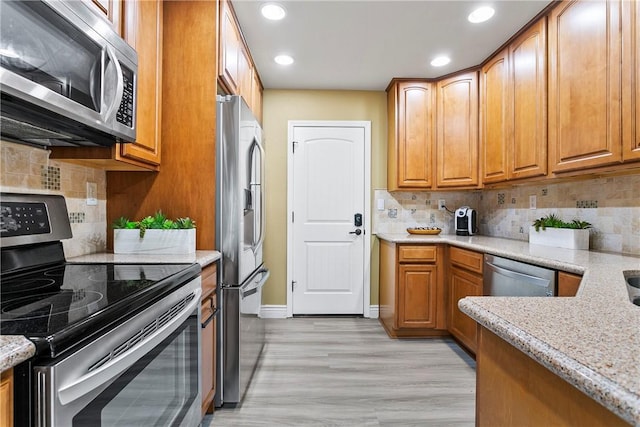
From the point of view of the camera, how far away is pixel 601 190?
2109 mm

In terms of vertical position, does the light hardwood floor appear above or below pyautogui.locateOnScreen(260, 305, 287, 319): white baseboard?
below

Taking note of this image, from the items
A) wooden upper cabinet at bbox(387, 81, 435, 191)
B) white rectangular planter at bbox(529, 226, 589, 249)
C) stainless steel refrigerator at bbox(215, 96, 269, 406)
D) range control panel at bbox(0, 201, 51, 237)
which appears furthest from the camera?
wooden upper cabinet at bbox(387, 81, 435, 191)

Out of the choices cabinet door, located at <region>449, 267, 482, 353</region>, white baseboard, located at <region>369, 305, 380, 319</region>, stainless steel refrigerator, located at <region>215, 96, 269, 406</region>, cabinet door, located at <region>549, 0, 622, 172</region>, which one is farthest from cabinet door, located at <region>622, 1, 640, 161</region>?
white baseboard, located at <region>369, 305, 380, 319</region>

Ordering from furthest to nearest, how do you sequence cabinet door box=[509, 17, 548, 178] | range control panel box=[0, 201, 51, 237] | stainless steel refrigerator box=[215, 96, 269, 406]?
cabinet door box=[509, 17, 548, 178]
stainless steel refrigerator box=[215, 96, 269, 406]
range control panel box=[0, 201, 51, 237]

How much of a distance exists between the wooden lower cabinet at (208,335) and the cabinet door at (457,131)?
7.59 feet

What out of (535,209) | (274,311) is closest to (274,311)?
(274,311)

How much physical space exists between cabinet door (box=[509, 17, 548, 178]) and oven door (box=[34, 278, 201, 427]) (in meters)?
2.23

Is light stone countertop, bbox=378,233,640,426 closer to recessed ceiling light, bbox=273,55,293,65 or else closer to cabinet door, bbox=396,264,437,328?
cabinet door, bbox=396,264,437,328

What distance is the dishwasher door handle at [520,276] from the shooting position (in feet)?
5.69

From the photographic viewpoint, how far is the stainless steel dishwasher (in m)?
1.71

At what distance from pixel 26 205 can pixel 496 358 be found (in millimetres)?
1666

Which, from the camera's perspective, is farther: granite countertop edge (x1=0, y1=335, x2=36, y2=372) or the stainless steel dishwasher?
the stainless steel dishwasher

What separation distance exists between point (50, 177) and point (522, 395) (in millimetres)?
1863

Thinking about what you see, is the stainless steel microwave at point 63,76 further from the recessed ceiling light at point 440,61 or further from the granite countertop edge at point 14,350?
the recessed ceiling light at point 440,61
